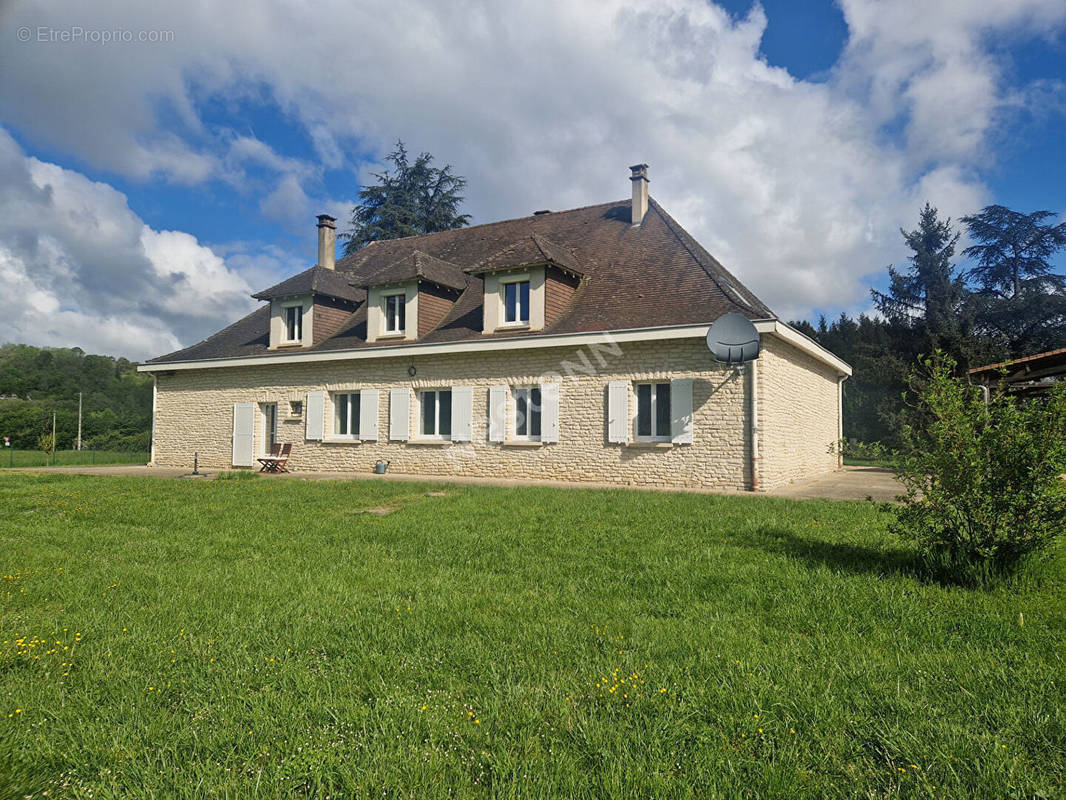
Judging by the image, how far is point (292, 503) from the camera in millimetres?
9070

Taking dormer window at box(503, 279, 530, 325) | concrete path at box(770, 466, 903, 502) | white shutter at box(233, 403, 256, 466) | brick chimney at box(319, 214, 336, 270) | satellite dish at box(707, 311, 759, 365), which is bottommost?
concrete path at box(770, 466, 903, 502)

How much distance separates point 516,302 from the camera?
14391 mm

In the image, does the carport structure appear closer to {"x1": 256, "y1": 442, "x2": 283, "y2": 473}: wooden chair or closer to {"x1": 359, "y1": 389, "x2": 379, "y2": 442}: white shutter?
{"x1": 359, "y1": 389, "x2": 379, "y2": 442}: white shutter

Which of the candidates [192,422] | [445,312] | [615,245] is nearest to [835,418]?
[615,245]

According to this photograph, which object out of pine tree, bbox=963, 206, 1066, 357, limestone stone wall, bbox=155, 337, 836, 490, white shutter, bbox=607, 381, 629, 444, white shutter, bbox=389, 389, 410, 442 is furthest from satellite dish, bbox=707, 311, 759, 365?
pine tree, bbox=963, 206, 1066, 357

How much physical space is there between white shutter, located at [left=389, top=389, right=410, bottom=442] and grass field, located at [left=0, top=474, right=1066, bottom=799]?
902 centimetres

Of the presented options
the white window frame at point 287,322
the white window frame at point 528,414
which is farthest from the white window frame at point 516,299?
the white window frame at point 287,322

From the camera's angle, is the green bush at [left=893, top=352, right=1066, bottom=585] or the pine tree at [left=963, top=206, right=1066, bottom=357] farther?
the pine tree at [left=963, top=206, right=1066, bottom=357]

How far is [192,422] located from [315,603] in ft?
53.5

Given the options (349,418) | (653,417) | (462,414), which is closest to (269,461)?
(349,418)

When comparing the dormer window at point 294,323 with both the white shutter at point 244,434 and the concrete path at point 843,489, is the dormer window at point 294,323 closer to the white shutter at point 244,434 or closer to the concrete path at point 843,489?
the white shutter at point 244,434

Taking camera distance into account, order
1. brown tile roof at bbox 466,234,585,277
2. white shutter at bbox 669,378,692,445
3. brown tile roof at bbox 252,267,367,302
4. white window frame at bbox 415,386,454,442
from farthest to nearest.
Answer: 1. brown tile roof at bbox 252,267,367,302
2. white window frame at bbox 415,386,454,442
3. brown tile roof at bbox 466,234,585,277
4. white shutter at bbox 669,378,692,445

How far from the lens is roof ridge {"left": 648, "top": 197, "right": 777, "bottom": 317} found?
12.5 meters

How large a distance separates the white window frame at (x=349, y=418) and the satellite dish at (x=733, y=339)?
8825 mm
